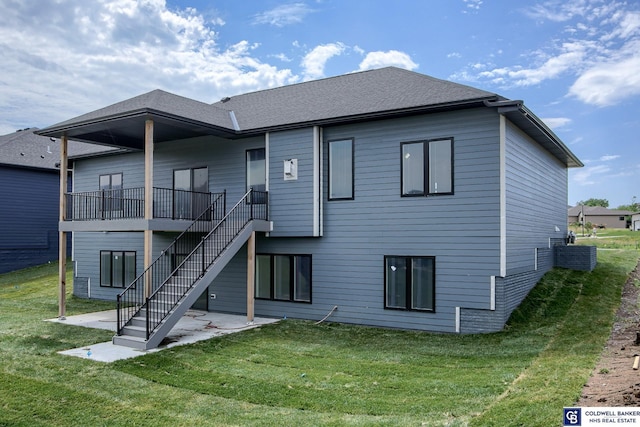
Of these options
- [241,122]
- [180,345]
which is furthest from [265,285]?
[241,122]

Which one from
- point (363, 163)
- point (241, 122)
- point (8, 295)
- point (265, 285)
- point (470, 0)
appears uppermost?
point (470, 0)

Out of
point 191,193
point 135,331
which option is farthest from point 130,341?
point 191,193

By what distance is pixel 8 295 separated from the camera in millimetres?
17281

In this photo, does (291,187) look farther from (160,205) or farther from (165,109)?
(160,205)

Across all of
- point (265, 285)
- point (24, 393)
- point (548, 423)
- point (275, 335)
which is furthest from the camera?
point (265, 285)

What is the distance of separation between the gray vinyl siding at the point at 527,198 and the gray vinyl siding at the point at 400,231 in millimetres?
671

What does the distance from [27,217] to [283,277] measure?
18.4 metres

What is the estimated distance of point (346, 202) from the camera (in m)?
11.8

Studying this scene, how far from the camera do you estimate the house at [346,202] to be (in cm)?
1009

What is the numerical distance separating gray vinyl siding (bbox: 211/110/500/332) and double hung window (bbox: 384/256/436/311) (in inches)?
5.8

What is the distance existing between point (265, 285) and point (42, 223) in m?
17.8

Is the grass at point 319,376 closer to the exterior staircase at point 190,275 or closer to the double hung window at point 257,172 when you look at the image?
the exterior staircase at point 190,275

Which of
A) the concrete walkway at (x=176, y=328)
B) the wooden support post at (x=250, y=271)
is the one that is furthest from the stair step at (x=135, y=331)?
the wooden support post at (x=250, y=271)

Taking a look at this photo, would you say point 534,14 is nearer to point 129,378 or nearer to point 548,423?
point 548,423
